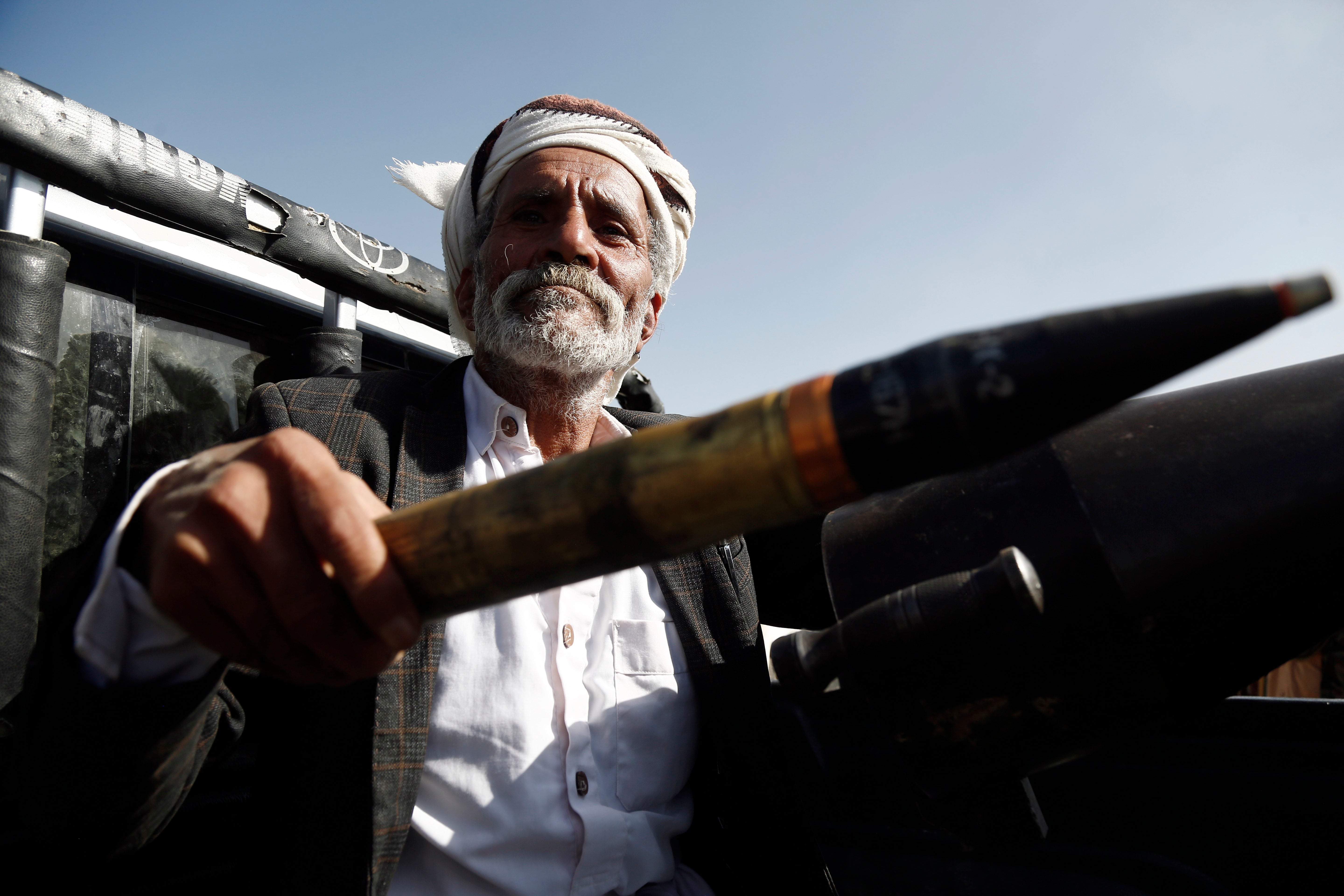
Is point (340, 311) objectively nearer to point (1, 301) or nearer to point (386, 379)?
point (386, 379)

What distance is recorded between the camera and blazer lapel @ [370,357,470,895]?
4.16 ft

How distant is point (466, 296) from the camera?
8.54 feet

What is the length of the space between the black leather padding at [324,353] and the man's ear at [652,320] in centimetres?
95

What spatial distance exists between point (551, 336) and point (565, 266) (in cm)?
24

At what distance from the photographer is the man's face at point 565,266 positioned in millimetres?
2098

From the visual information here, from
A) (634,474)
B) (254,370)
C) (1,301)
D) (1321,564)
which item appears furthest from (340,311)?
(1321,564)

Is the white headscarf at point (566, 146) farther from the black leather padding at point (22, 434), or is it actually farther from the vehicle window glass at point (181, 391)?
the black leather padding at point (22, 434)

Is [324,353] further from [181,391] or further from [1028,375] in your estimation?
[1028,375]

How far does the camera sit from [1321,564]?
39.0 inches

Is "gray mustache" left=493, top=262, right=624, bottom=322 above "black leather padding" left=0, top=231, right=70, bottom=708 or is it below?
above

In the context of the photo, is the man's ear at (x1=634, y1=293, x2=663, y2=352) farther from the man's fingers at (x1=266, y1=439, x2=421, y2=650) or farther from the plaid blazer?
the man's fingers at (x1=266, y1=439, x2=421, y2=650)

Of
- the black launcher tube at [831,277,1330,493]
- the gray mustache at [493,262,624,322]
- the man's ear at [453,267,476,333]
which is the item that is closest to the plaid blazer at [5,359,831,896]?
the gray mustache at [493,262,624,322]

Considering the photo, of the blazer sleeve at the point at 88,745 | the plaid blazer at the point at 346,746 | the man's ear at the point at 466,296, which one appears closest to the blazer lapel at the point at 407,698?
the plaid blazer at the point at 346,746

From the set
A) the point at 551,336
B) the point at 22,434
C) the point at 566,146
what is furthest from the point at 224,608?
the point at 566,146
